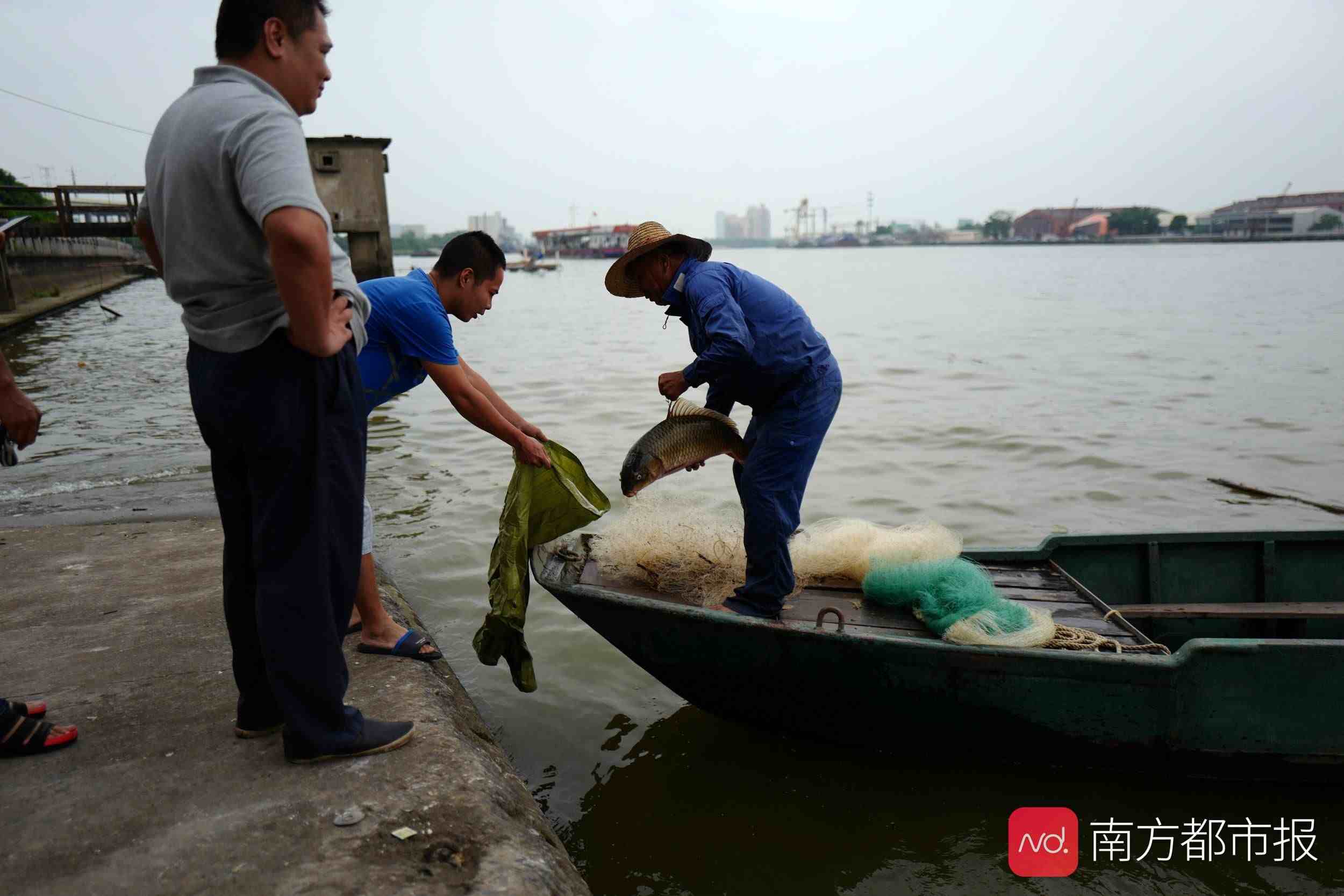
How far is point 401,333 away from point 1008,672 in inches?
118

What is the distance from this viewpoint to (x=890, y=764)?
180 inches

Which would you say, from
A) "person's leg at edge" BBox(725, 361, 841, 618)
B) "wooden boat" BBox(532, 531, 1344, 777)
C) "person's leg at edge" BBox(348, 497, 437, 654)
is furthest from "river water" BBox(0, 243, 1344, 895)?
"person's leg at edge" BBox(348, 497, 437, 654)

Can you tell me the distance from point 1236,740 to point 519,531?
329 centimetres

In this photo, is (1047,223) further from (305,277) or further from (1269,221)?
(305,277)

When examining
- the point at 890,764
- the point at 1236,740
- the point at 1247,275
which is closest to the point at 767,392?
the point at 890,764

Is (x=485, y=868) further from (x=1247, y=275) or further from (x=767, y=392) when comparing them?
(x=1247, y=275)

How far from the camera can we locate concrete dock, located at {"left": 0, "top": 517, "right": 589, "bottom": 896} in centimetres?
244

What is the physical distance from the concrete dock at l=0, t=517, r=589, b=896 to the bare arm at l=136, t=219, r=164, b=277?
5.24 feet

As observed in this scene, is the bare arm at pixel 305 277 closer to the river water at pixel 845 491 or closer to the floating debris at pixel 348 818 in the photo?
the floating debris at pixel 348 818

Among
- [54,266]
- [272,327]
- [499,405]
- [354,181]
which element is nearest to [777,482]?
[499,405]

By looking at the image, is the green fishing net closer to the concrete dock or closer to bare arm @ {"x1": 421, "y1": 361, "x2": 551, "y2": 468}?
bare arm @ {"x1": 421, "y1": 361, "x2": 551, "y2": 468}

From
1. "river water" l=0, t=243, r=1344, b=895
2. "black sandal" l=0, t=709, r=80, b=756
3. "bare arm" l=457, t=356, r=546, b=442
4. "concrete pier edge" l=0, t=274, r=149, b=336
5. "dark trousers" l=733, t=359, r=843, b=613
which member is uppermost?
"concrete pier edge" l=0, t=274, r=149, b=336

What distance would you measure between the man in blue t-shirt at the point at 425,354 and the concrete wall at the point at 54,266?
18.1m

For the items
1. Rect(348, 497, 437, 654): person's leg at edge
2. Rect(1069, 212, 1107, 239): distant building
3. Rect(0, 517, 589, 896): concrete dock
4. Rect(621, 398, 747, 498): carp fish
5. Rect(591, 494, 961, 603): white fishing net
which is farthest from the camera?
Rect(1069, 212, 1107, 239): distant building
